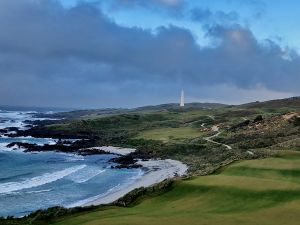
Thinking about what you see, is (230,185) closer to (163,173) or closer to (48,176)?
(163,173)

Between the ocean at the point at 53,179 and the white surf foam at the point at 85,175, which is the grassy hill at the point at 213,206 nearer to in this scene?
the ocean at the point at 53,179

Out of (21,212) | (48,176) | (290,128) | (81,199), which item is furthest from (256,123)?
(21,212)

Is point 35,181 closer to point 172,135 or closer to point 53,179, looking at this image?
point 53,179

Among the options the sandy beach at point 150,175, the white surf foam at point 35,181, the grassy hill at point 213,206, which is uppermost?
the grassy hill at point 213,206

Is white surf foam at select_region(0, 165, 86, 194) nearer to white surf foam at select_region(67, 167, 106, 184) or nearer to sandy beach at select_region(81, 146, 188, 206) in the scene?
white surf foam at select_region(67, 167, 106, 184)

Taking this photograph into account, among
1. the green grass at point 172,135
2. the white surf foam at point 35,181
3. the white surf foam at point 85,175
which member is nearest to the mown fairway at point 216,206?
the white surf foam at point 35,181

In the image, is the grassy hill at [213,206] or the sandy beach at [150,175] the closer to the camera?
the grassy hill at [213,206]

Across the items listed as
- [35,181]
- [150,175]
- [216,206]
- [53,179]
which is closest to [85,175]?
[53,179]
